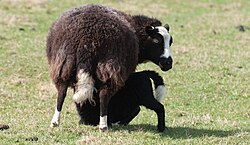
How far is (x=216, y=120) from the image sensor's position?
10547 mm

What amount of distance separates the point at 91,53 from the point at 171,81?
19.9ft

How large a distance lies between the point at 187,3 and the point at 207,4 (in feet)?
2.95

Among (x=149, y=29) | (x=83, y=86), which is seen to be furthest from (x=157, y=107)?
(x=83, y=86)

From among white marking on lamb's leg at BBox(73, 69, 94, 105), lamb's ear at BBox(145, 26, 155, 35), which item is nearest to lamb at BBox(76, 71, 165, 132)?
white marking on lamb's leg at BBox(73, 69, 94, 105)

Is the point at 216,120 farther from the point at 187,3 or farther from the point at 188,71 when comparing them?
the point at 187,3

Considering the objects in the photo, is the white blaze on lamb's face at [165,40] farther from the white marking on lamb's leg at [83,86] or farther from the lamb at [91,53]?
the white marking on lamb's leg at [83,86]

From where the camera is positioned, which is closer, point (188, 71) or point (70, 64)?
point (70, 64)

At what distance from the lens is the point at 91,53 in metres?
8.28

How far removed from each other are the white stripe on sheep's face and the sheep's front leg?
1.30m

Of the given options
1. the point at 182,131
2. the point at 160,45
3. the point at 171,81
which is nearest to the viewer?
the point at 182,131

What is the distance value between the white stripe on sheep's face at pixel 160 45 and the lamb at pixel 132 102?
0.26 meters

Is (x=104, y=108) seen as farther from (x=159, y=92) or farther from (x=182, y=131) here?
(x=182, y=131)

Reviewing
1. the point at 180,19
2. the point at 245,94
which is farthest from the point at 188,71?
the point at 180,19

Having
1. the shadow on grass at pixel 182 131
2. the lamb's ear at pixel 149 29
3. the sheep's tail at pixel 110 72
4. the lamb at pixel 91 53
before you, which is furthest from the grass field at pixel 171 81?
the lamb's ear at pixel 149 29
